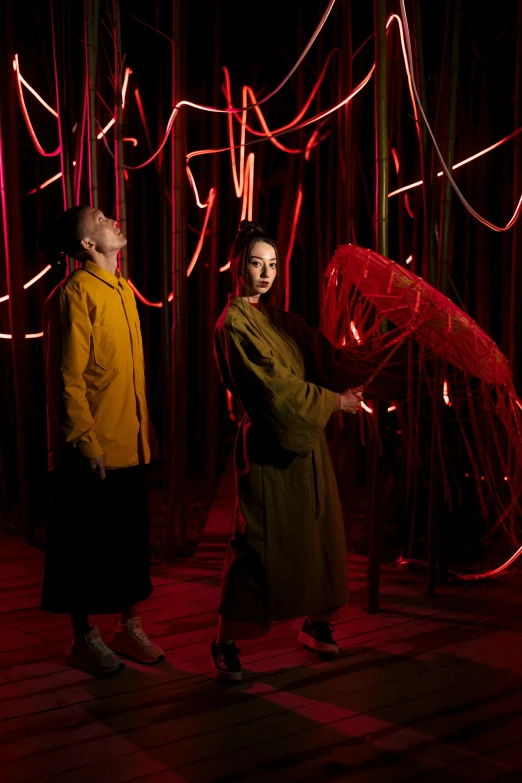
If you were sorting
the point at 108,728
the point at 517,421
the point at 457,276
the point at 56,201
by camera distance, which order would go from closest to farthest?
the point at 108,728 < the point at 517,421 < the point at 56,201 < the point at 457,276

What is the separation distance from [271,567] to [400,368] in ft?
2.88

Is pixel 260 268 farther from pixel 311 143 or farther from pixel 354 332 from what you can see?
pixel 311 143

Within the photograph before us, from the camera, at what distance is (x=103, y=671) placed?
2.41m

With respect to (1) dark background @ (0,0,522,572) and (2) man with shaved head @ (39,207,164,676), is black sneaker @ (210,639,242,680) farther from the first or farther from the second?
(1) dark background @ (0,0,522,572)

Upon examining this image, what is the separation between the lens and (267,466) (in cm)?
238

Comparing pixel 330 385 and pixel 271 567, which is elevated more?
pixel 330 385


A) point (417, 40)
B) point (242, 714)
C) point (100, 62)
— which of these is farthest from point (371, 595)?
point (100, 62)

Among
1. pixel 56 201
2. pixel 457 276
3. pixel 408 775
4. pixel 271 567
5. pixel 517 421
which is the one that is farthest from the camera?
pixel 457 276

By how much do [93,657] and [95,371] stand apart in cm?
82

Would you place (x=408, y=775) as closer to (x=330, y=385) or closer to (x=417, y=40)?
(x=330, y=385)

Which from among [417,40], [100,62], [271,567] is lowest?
[271,567]

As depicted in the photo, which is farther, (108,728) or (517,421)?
(517,421)

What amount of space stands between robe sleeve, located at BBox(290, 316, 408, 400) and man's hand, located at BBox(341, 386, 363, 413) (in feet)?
0.44

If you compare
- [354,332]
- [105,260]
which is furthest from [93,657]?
[354,332]
